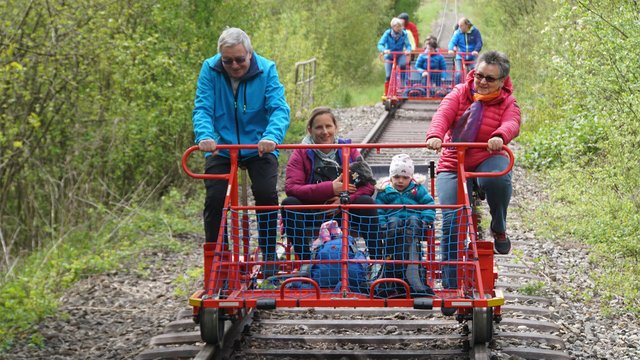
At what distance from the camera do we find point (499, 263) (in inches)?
364

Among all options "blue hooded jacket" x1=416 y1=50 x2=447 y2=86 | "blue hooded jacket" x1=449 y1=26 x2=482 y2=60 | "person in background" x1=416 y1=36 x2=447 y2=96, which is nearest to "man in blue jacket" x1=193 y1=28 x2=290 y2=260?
"person in background" x1=416 y1=36 x2=447 y2=96

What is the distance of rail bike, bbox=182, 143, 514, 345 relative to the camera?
19.9ft

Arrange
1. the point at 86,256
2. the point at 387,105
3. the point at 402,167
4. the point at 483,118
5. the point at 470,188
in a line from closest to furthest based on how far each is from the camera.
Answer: the point at 402,167 < the point at 483,118 < the point at 470,188 < the point at 86,256 < the point at 387,105

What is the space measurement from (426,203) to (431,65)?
1503cm

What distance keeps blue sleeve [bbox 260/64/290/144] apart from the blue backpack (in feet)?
2.87

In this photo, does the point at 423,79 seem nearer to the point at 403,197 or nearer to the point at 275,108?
the point at 275,108

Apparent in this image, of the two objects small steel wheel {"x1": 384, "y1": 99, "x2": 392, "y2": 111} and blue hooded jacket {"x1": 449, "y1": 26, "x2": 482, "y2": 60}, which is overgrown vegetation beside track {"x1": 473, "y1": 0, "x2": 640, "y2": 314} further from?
blue hooded jacket {"x1": 449, "y1": 26, "x2": 482, "y2": 60}

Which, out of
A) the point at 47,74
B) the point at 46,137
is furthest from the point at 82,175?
the point at 47,74

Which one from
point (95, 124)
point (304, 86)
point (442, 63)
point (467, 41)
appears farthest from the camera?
point (304, 86)

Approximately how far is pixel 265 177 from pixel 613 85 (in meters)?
6.02

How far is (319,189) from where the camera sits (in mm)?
6828

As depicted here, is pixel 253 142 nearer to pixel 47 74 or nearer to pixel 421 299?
pixel 421 299

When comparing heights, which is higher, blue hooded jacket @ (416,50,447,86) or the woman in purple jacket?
blue hooded jacket @ (416,50,447,86)

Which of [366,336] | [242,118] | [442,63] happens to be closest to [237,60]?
[242,118]
